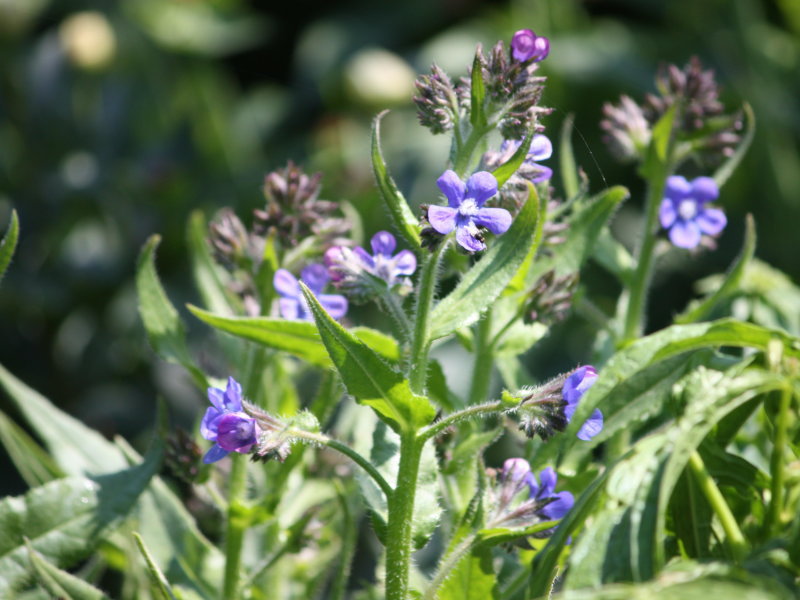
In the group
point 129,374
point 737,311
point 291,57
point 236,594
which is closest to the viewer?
point 236,594

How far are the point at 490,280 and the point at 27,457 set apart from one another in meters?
0.49

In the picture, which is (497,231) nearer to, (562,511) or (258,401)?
(562,511)

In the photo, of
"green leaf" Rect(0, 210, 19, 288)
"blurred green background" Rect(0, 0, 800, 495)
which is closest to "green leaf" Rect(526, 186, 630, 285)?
"green leaf" Rect(0, 210, 19, 288)

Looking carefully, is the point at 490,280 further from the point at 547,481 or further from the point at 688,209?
the point at 688,209

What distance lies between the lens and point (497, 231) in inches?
30.0

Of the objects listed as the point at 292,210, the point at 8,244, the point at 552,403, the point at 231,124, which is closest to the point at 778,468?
the point at 552,403

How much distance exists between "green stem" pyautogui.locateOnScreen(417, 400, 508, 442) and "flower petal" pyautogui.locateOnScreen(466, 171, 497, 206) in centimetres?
14

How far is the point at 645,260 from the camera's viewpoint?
1053mm

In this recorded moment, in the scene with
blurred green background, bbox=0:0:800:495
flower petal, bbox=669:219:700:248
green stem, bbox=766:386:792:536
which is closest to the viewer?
green stem, bbox=766:386:792:536

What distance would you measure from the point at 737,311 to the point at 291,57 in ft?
9.32

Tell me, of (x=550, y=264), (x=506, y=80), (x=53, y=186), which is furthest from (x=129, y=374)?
(x=506, y=80)

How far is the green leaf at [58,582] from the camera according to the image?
82cm

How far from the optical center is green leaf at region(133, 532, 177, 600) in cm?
75

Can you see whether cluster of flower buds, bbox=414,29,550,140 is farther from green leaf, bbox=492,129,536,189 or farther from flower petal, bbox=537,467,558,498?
flower petal, bbox=537,467,558,498
